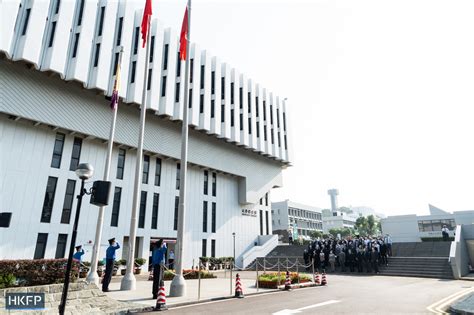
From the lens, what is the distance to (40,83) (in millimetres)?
22141

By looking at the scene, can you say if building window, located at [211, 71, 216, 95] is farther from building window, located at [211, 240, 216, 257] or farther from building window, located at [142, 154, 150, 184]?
building window, located at [211, 240, 216, 257]

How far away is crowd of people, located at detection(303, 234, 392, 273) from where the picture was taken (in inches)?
906

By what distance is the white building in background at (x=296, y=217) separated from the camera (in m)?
91.1

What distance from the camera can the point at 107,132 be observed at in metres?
25.6

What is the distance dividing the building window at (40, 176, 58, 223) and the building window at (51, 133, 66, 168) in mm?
Answer: 1209

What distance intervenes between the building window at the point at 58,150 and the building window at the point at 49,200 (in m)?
1.21

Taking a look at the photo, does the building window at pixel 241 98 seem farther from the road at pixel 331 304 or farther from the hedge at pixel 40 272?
the hedge at pixel 40 272

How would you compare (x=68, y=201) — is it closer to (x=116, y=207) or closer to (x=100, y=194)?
(x=116, y=207)

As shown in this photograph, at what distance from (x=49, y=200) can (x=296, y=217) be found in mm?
82607

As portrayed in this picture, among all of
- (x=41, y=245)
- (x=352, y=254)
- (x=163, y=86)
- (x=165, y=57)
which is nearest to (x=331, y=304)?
(x=352, y=254)

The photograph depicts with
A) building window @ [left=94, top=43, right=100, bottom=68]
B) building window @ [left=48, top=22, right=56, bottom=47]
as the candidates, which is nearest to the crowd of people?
building window @ [left=94, top=43, right=100, bottom=68]

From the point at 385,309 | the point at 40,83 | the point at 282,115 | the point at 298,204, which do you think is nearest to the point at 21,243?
the point at 40,83

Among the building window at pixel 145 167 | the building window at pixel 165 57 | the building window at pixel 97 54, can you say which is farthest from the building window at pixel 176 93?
the building window at pixel 97 54

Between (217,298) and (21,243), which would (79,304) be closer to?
(217,298)
